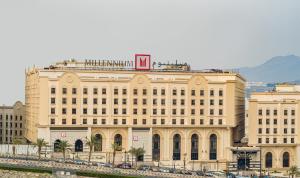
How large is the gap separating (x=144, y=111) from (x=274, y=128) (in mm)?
33354

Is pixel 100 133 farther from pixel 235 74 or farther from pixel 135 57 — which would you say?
pixel 235 74

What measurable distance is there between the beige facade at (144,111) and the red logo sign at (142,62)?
2975mm

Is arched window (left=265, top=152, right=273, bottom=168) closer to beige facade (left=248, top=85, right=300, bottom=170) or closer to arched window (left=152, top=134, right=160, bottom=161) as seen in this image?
beige facade (left=248, top=85, right=300, bottom=170)

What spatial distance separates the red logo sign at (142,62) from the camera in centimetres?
19325

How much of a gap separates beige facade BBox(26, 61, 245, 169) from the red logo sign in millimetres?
2975

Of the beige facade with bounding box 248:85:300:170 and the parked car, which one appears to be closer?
the parked car

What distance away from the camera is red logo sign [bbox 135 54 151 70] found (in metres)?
193

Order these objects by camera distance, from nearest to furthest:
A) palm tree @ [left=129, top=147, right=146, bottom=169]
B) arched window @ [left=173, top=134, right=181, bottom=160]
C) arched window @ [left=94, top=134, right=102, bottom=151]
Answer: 1. palm tree @ [left=129, top=147, right=146, bottom=169]
2. arched window @ [left=94, top=134, right=102, bottom=151]
3. arched window @ [left=173, top=134, right=181, bottom=160]

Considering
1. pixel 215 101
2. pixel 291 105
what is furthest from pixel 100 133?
pixel 291 105

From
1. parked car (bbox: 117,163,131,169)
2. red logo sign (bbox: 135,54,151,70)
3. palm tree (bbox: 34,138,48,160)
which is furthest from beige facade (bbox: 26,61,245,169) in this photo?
parked car (bbox: 117,163,131,169)

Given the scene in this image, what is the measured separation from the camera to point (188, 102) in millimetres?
192000

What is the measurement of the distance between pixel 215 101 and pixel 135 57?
23.5m

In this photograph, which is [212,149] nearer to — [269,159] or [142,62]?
[269,159]

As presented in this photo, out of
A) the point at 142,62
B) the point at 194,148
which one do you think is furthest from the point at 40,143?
the point at 194,148
